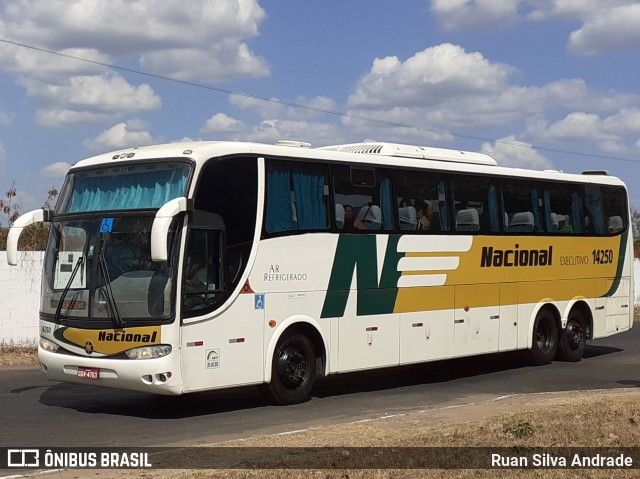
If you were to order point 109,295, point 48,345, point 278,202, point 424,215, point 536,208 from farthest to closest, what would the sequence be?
point 536,208, point 424,215, point 278,202, point 48,345, point 109,295

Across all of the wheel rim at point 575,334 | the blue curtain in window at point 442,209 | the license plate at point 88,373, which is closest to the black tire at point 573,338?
the wheel rim at point 575,334

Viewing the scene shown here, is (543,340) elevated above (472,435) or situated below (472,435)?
above

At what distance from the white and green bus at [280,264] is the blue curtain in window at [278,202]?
0.03m

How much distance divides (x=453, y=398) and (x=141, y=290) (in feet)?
17.0

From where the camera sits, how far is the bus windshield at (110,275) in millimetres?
12688

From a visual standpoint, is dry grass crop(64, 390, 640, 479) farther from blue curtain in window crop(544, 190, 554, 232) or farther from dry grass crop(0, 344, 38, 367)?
dry grass crop(0, 344, 38, 367)

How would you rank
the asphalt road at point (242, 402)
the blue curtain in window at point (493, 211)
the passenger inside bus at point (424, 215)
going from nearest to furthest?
the asphalt road at point (242, 402) < the passenger inside bus at point (424, 215) < the blue curtain in window at point (493, 211)

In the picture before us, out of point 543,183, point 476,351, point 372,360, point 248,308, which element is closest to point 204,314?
point 248,308

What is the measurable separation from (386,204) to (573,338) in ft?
21.5

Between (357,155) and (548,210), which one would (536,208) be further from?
(357,155)

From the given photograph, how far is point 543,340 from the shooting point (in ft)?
65.9

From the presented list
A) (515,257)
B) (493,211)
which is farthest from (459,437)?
(515,257)

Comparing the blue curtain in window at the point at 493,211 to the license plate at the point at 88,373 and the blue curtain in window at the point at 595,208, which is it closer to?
the blue curtain in window at the point at 595,208

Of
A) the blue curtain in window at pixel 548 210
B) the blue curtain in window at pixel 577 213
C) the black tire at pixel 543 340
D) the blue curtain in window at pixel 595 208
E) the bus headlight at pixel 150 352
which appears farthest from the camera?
the blue curtain in window at pixel 595 208
